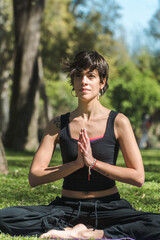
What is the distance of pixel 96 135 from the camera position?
13.2 feet

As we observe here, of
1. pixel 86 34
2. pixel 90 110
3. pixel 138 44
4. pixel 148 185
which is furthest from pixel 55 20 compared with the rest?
pixel 138 44

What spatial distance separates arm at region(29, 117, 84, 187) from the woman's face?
43 centimetres

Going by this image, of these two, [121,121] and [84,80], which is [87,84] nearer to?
[84,80]

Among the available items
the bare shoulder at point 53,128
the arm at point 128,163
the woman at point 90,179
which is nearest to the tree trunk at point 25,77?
the bare shoulder at point 53,128

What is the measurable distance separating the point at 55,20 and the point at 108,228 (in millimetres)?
28176

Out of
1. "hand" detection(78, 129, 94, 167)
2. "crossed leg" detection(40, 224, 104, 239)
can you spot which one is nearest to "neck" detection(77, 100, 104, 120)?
"hand" detection(78, 129, 94, 167)

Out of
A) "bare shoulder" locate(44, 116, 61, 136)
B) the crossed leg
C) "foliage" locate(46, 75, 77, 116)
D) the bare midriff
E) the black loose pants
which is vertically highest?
"bare shoulder" locate(44, 116, 61, 136)

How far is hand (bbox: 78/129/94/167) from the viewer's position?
368cm

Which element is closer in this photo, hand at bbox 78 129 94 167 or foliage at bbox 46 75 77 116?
hand at bbox 78 129 94 167

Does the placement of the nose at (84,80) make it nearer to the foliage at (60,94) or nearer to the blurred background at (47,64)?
the blurred background at (47,64)

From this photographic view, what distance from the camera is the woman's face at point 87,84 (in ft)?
13.2

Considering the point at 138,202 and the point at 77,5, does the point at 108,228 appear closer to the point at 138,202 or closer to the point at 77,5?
the point at 138,202

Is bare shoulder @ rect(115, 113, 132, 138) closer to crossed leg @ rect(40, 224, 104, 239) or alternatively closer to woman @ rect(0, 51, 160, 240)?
woman @ rect(0, 51, 160, 240)

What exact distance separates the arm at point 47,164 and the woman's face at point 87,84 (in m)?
0.43
